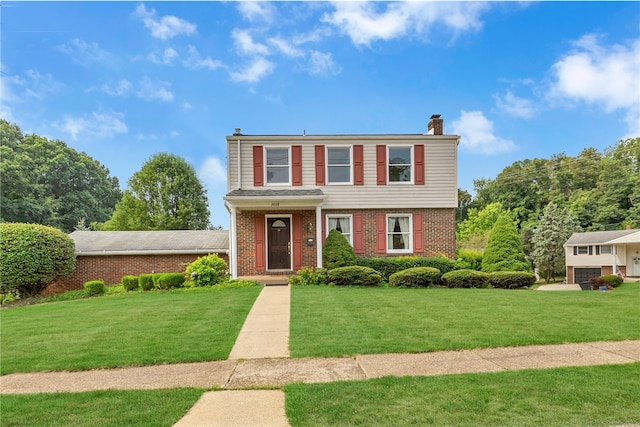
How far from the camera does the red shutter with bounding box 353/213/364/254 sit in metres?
15.1

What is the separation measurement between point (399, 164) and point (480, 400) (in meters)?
12.6

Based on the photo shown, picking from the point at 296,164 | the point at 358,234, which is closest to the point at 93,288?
the point at 296,164

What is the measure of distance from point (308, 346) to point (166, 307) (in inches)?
201

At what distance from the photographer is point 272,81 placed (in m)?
15.4

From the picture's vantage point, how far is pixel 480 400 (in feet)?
11.9

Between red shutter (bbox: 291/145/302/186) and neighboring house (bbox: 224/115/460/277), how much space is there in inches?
1.6

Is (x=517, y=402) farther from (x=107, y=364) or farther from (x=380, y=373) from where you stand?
(x=107, y=364)

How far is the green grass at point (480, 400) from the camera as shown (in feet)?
10.6

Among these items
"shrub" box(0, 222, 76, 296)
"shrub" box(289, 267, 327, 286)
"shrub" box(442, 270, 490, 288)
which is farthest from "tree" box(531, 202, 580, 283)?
"shrub" box(0, 222, 76, 296)

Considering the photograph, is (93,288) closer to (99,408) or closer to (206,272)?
(206,272)

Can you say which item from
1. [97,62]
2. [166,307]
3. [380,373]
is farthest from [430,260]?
[97,62]

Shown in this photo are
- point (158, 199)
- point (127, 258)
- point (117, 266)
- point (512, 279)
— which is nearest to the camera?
point (512, 279)

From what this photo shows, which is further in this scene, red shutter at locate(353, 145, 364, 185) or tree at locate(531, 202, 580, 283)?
tree at locate(531, 202, 580, 283)

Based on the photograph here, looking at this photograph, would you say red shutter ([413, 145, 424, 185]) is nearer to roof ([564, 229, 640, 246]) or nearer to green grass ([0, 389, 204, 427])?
green grass ([0, 389, 204, 427])
